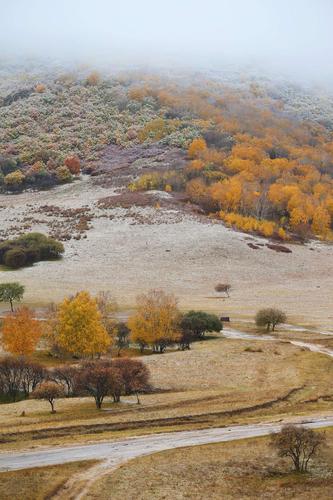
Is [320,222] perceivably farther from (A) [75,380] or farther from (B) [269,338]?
(A) [75,380]

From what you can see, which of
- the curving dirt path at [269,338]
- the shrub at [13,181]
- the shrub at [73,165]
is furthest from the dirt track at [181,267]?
the shrub at [73,165]

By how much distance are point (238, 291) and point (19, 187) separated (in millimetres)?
→ 99620

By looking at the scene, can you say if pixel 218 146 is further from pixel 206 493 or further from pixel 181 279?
pixel 206 493

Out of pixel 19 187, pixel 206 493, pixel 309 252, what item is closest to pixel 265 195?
pixel 309 252

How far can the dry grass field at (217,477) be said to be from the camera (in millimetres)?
30438

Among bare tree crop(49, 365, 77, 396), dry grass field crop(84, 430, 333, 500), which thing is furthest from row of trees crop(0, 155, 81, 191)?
dry grass field crop(84, 430, 333, 500)

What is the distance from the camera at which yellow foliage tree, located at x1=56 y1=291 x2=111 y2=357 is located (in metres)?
66.7

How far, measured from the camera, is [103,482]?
3173 cm

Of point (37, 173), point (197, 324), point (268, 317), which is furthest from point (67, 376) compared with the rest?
point (37, 173)

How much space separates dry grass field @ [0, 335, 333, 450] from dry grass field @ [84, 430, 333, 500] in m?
5.99

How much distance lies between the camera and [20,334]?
64875 mm

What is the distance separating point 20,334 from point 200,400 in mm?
25039

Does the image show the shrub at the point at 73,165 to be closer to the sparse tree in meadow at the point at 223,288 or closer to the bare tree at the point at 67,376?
the sparse tree in meadow at the point at 223,288

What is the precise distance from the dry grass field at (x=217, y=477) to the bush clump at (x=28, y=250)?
74044 mm
